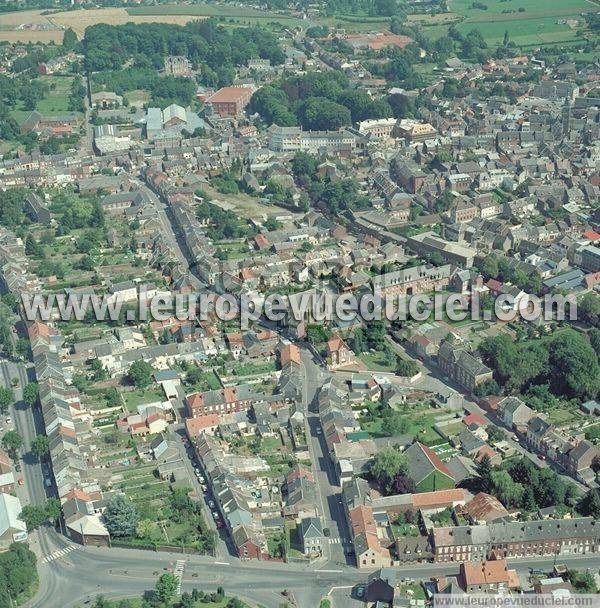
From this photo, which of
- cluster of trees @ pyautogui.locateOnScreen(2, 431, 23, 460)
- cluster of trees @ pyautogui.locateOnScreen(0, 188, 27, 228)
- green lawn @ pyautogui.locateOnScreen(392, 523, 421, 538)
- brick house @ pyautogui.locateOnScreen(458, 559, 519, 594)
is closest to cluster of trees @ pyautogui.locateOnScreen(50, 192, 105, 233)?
cluster of trees @ pyautogui.locateOnScreen(0, 188, 27, 228)

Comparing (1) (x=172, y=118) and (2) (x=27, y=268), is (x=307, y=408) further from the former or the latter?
(1) (x=172, y=118)

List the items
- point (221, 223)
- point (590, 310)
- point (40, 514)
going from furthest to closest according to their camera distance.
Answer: point (221, 223) < point (590, 310) < point (40, 514)

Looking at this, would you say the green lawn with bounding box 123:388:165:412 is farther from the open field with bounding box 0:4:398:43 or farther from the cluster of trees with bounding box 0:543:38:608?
the open field with bounding box 0:4:398:43

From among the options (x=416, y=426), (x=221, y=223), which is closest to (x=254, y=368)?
(x=416, y=426)

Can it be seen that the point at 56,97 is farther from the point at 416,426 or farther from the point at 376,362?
the point at 416,426

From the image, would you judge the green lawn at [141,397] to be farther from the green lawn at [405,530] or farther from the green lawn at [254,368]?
the green lawn at [405,530]
